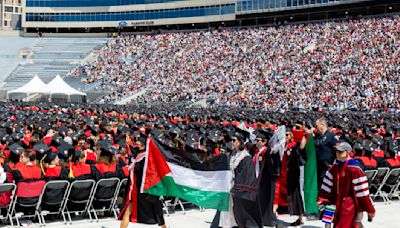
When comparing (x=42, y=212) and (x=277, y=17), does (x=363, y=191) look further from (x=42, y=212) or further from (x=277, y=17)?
(x=277, y=17)

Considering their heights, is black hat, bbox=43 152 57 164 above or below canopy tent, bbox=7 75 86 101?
below

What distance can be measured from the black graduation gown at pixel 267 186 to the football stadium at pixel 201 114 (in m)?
0.02

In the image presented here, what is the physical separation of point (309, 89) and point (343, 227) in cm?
4083

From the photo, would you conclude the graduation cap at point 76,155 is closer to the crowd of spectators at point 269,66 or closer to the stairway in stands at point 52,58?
the crowd of spectators at point 269,66

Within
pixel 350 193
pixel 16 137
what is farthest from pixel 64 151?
pixel 350 193

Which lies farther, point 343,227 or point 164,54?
point 164,54

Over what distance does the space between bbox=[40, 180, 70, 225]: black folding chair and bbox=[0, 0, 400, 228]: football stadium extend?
0.02 meters

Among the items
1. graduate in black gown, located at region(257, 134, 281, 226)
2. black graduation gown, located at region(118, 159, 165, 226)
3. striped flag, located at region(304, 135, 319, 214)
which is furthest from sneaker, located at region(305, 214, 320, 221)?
black graduation gown, located at region(118, 159, 165, 226)

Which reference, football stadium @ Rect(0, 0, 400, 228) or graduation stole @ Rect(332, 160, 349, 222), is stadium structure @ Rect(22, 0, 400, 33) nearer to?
football stadium @ Rect(0, 0, 400, 228)

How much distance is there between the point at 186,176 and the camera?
339 inches

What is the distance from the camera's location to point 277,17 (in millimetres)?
72500

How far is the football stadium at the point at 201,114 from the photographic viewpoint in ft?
28.6

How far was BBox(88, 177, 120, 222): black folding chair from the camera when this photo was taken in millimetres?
10109

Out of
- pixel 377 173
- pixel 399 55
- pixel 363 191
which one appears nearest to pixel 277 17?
pixel 399 55
